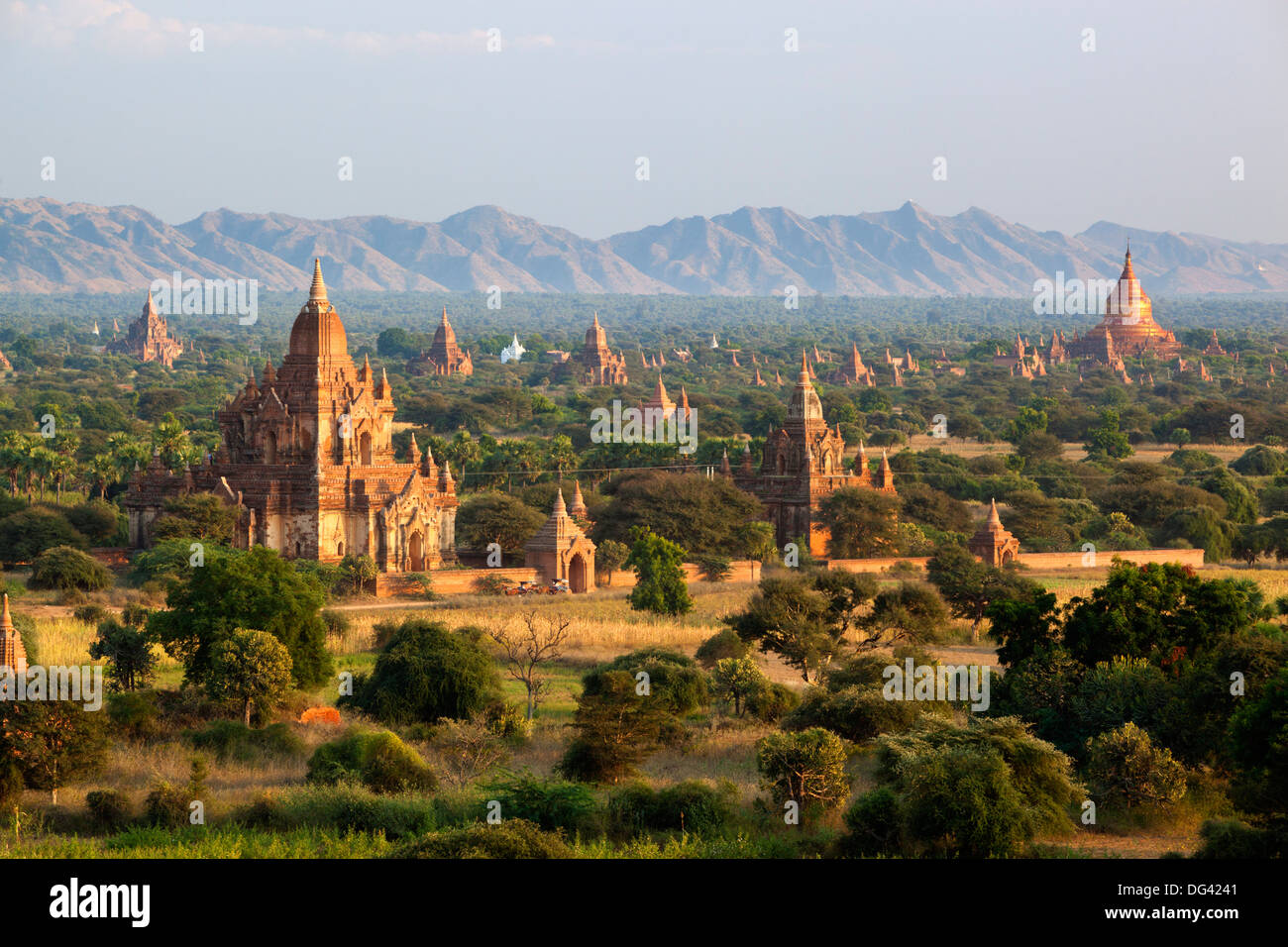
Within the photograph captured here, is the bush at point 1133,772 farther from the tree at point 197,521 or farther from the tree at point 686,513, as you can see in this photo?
the tree at point 197,521

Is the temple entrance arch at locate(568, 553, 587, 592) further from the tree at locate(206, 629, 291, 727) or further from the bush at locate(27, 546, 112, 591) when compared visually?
the tree at locate(206, 629, 291, 727)

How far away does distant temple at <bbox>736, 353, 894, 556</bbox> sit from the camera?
2266 inches

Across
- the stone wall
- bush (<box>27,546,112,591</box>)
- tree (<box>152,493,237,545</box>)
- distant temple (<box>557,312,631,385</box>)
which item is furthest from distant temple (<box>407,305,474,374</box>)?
bush (<box>27,546,112,591</box>)

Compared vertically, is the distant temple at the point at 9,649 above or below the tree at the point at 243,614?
above

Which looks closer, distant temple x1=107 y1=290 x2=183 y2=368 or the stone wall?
the stone wall

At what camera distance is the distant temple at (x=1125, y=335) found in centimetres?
16275

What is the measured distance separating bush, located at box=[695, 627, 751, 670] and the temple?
1510cm

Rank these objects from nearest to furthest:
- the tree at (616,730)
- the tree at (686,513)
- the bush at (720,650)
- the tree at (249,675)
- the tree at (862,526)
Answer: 1. the tree at (616,730)
2. the tree at (249,675)
3. the bush at (720,650)
4. the tree at (686,513)
5. the tree at (862,526)

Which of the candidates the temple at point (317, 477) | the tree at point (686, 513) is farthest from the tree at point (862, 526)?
the temple at point (317, 477)

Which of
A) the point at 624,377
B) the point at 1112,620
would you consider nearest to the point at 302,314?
the point at 1112,620

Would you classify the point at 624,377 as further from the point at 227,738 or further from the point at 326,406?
the point at 227,738

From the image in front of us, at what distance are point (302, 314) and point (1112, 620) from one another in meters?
28.6

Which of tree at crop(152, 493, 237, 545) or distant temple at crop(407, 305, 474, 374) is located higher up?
distant temple at crop(407, 305, 474, 374)

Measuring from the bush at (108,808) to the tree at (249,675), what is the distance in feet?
20.7
